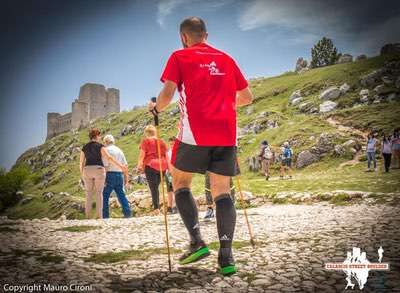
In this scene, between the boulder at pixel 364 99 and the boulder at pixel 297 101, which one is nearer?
the boulder at pixel 364 99

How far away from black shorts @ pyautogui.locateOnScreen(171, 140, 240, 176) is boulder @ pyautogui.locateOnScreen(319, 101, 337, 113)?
52.6 m

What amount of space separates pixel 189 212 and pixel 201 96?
1409 mm

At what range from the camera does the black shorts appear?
389 cm

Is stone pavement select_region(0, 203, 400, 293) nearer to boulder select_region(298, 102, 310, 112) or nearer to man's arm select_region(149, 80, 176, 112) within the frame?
man's arm select_region(149, 80, 176, 112)

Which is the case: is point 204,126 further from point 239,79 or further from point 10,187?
point 10,187

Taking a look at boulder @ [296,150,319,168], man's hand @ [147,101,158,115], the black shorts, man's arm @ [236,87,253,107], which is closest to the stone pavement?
the black shorts

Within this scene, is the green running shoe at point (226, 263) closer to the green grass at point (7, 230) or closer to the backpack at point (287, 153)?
the green grass at point (7, 230)

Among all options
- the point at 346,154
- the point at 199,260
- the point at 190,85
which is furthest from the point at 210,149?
the point at 346,154

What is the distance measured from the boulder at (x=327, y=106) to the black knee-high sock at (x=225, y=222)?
52.7 meters

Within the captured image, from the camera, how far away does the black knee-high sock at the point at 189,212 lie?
4070 mm

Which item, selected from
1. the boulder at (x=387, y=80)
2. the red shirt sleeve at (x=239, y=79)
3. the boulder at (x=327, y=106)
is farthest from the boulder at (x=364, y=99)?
the red shirt sleeve at (x=239, y=79)

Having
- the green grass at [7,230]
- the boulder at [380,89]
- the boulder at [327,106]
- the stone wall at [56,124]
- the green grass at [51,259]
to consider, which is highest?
the stone wall at [56,124]

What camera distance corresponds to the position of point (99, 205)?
9.84 m

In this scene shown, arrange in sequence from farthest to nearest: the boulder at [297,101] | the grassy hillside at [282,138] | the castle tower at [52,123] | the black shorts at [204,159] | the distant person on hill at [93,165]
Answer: the castle tower at [52,123]
the boulder at [297,101]
the grassy hillside at [282,138]
the distant person on hill at [93,165]
the black shorts at [204,159]
